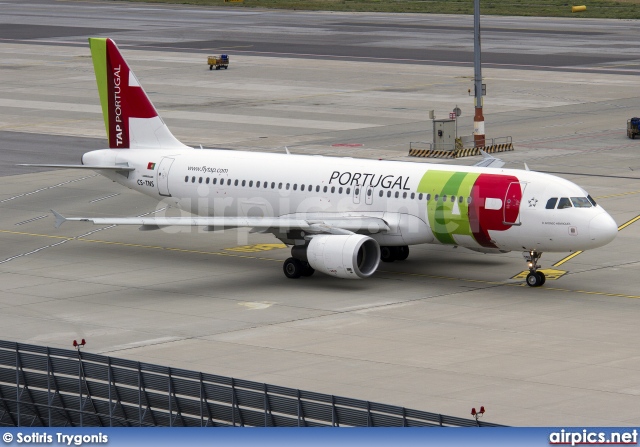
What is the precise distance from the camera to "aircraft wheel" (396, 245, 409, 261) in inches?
2023

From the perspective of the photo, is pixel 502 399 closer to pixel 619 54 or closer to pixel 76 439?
pixel 76 439

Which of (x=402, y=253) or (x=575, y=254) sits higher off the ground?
(x=402, y=253)

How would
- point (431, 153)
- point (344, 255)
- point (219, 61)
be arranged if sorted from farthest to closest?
point (219, 61) → point (431, 153) → point (344, 255)

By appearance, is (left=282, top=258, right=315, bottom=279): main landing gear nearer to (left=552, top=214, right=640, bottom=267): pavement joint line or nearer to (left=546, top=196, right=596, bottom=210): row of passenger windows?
(left=546, top=196, right=596, bottom=210): row of passenger windows

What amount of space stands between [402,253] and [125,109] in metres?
14.3

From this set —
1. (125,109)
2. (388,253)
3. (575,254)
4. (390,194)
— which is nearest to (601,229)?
(575,254)

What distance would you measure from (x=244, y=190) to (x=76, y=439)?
99.5ft

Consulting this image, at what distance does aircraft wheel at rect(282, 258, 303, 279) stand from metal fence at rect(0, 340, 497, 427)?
16.5m

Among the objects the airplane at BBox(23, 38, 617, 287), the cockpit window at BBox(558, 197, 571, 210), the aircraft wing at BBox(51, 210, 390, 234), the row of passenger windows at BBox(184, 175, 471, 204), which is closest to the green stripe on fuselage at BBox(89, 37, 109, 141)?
the airplane at BBox(23, 38, 617, 287)

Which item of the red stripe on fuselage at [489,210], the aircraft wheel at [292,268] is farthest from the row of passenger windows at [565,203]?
the aircraft wheel at [292,268]

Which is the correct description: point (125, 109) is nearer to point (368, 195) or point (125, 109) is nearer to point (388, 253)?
point (368, 195)

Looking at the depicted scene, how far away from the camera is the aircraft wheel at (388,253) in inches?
2025

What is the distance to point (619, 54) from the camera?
12788 centimetres

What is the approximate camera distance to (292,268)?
49156mm
